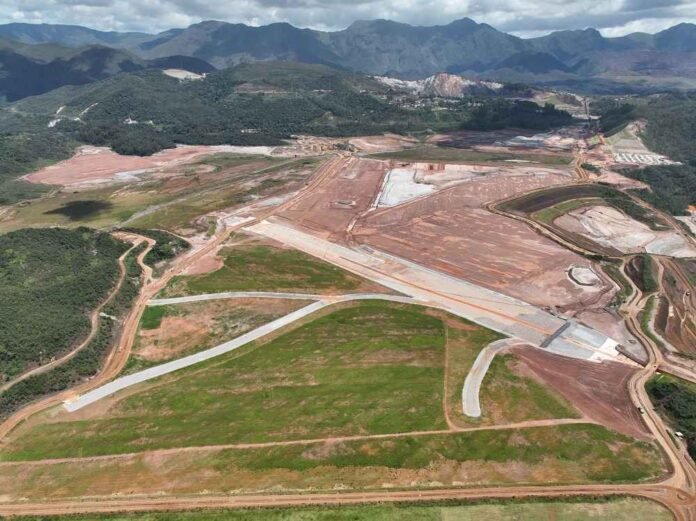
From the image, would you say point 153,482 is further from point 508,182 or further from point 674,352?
point 508,182

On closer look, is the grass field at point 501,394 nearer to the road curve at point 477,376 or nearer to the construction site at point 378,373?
the construction site at point 378,373

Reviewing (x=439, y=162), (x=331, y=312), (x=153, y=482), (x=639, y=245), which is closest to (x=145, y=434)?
(x=153, y=482)

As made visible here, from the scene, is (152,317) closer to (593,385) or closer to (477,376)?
(477,376)

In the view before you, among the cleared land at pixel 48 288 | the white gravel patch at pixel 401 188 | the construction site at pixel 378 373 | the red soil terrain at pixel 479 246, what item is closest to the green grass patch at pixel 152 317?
the construction site at pixel 378 373

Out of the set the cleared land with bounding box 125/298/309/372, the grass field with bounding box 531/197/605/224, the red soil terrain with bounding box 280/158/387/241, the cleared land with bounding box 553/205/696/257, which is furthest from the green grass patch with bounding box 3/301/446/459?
the grass field with bounding box 531/197/605/224

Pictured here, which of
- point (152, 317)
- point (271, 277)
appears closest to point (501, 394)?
point (271, 277)

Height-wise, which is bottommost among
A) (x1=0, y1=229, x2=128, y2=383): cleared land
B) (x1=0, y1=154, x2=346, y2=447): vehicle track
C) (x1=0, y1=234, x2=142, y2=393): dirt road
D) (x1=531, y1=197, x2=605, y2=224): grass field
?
(x1=0, y1=154, x2=346, y2=447): vehicle track

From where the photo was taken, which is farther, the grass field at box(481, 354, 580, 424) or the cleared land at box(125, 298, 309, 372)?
the cleared land at box(125, 298, 309, 372)

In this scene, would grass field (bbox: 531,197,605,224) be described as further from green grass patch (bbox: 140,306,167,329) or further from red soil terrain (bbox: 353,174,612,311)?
green grass patch (bbox: 140,306,167,329)
